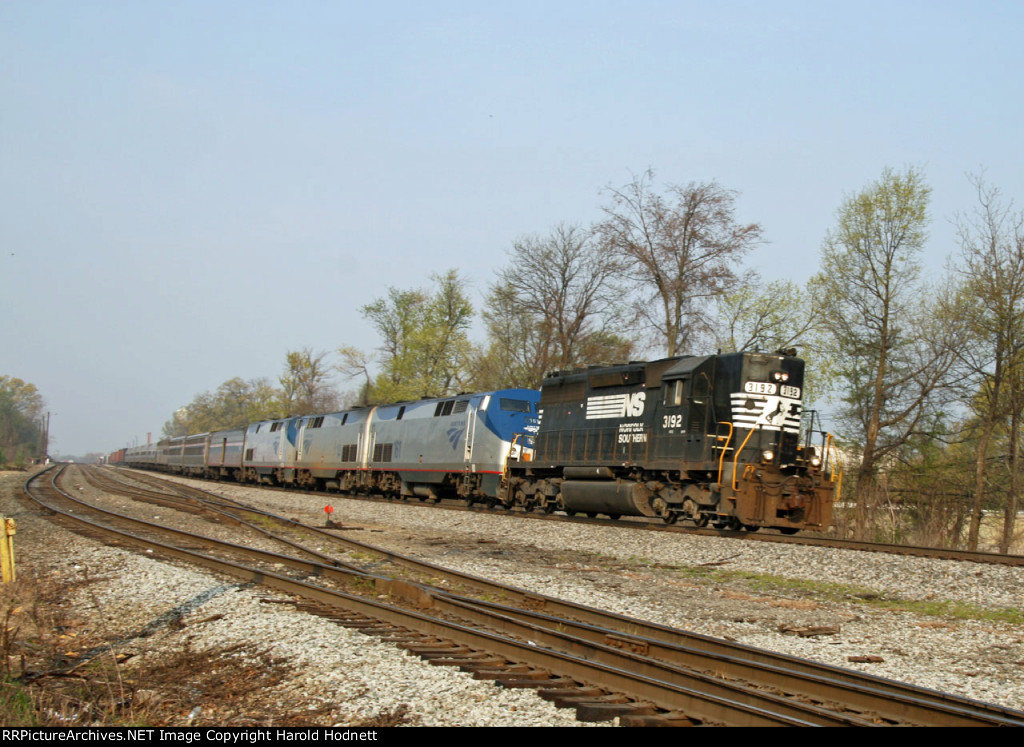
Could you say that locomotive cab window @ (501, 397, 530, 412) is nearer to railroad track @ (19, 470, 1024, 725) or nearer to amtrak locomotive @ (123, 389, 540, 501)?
amtrak locomotive @ (123, 389, 540, 501)

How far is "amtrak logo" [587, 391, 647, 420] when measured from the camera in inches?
708

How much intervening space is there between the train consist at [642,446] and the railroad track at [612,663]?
24.6ft

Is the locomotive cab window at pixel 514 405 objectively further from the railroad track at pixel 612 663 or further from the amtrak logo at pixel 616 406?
the railroad track at pixel 612 663

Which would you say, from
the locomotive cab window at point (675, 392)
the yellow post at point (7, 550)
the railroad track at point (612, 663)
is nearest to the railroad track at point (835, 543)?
the locomotive cab window at point (675, 392)

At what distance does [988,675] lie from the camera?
629 centimetres

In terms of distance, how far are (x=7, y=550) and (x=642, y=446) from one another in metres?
11.7

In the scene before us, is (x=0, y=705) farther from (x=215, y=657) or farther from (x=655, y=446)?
(x=655, y=446)

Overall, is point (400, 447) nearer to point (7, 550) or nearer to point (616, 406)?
point (616, 406)

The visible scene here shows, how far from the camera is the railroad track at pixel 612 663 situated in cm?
482

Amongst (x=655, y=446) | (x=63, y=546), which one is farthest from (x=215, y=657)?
(x=655, y=446)

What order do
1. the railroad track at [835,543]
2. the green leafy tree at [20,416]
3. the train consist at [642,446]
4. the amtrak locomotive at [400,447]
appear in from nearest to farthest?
1. the railroad track at [835,543]
2. the train consist at [642,446]
3. the amtrak locomotive at [400,447]
4. the green leafy tree at [20,416]

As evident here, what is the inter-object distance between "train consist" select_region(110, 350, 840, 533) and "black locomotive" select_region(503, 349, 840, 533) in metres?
0.02

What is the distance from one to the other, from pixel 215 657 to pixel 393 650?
139cm

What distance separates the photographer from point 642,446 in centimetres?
1742
